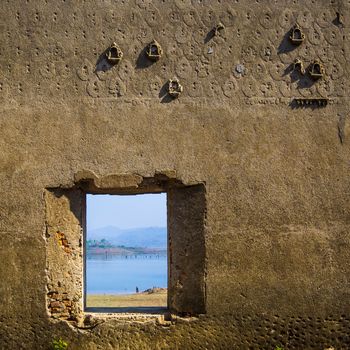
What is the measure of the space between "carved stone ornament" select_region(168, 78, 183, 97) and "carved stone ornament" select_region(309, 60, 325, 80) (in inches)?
53.0

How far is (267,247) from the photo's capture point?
7.27m

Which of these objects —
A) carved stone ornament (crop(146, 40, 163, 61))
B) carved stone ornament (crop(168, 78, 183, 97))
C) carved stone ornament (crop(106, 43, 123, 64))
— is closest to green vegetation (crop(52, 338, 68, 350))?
carved stone ornament (crop(168, 78, 183, 97))

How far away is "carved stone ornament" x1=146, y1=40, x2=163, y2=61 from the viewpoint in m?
7.35

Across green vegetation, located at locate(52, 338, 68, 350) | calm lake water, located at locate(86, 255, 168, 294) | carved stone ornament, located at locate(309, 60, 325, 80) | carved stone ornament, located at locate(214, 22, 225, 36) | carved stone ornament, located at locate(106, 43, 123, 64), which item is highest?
carved stone ornament, located at locate(214, 22, 225, 36)

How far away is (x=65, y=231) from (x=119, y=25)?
2.16m

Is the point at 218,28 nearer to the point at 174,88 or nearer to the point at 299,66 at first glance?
the point at 174,88

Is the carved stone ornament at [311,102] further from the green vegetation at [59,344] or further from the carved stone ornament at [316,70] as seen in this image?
the green vegetation at [59,344]

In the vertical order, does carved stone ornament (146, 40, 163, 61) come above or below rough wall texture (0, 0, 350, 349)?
above

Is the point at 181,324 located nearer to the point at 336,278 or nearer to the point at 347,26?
the point at 336,278

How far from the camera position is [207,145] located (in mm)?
7320

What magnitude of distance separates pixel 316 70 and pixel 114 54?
2.06m

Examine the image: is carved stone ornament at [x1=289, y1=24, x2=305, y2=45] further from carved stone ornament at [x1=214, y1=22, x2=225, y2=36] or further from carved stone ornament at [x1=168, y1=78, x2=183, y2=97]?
carved stone ornament at [x1=168, y1=78, x2=183, y2=97]

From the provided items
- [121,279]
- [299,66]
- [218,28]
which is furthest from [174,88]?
[121,279]

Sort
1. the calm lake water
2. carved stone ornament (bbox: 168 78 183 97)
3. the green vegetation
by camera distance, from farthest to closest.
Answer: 1. the calm lake water
2. carved stone ornament (bbox: 168 78 183 97)
3. the green vegetation
